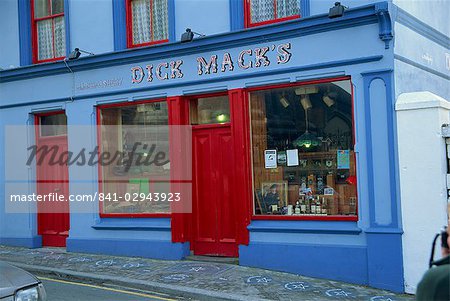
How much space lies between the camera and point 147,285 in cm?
858

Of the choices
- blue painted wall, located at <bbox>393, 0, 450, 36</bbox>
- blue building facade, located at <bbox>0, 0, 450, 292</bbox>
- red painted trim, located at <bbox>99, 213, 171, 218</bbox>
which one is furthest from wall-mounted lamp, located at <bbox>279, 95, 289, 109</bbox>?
red painted trim, located at <bbox>99, 213, 171, 218</bbox>

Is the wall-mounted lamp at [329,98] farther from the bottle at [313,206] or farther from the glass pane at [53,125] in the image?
the glass pane at [53,125]

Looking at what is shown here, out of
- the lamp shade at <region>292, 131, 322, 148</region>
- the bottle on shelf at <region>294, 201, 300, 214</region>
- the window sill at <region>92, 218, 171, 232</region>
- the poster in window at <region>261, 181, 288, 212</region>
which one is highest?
the lamp shade at <region>292, 131, 322, 148</region>

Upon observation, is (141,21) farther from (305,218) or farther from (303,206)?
(305,218)

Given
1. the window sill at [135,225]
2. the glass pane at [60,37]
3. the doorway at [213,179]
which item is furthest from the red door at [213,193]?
the glass pane at [60,37]

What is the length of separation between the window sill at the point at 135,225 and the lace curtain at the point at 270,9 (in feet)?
13.7

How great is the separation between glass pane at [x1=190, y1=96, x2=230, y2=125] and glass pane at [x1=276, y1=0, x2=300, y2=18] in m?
1.83

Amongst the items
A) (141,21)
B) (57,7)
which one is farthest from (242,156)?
(57,7)

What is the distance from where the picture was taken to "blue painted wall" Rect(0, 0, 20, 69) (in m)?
12.6

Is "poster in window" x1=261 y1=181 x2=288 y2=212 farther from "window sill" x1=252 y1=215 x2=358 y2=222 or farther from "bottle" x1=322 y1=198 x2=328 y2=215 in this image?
"bottle" x1=322 y1=198 x2=328 y2=215

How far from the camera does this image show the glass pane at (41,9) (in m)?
12.3

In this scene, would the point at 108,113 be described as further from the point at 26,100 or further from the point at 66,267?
the point at 66,267

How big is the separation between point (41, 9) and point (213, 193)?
606cm

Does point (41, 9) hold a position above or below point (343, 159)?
above
